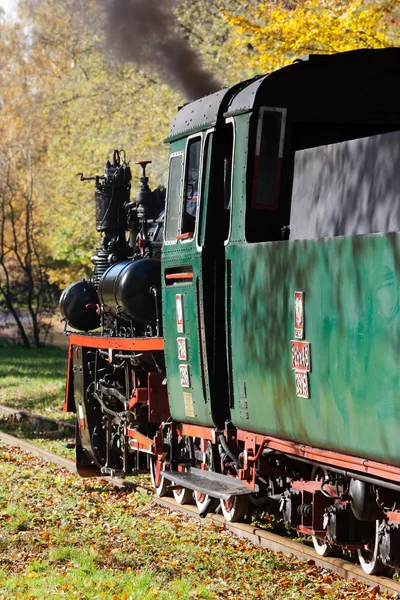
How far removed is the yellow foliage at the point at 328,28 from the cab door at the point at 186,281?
17.0 feet

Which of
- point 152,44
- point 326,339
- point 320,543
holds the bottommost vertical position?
point 320,543

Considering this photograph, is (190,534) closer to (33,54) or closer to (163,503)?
(163,503)

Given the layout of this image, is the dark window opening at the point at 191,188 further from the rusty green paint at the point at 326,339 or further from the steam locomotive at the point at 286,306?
the rusty green paint at the point at 326,339

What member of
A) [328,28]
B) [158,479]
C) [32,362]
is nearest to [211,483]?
[158,479]

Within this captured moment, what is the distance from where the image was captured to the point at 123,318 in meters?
10.9

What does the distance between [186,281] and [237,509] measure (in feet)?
6.62

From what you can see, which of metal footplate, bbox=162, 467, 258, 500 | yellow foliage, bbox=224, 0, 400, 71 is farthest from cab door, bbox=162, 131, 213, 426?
yellow foliage, bbox=224, 0, 400, 71

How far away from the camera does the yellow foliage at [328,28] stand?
13266mm

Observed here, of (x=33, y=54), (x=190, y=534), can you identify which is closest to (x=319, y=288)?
(x=190, y=534)

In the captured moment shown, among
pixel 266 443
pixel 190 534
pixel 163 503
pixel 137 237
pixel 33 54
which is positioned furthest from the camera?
pixel 33 54

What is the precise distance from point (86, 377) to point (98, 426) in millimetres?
572

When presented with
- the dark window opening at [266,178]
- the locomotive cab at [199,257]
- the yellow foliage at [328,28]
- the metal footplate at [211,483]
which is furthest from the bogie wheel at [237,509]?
the yellow foliage at [328,28]

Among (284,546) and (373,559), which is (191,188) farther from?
(373,559)

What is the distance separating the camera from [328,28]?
44.6 feet
